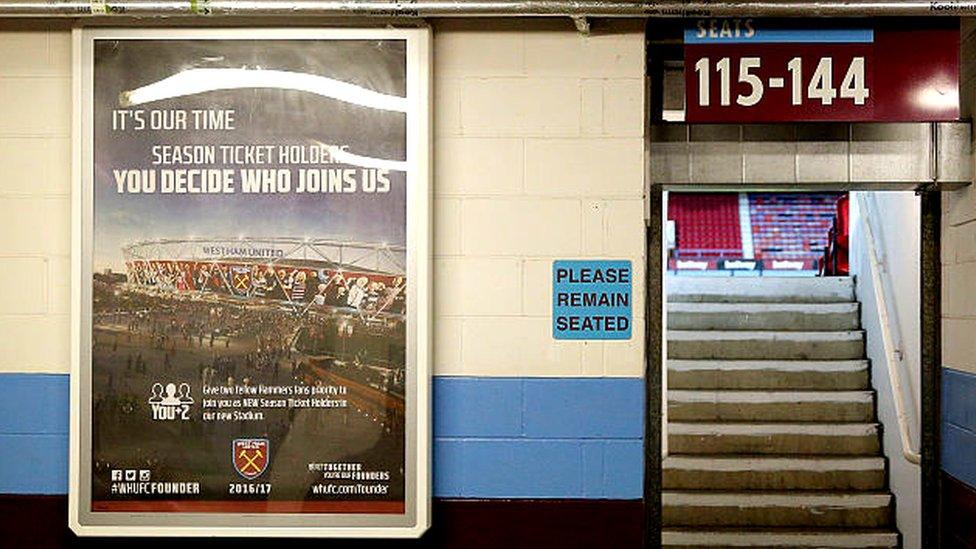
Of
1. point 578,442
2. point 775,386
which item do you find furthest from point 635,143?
point 775,386

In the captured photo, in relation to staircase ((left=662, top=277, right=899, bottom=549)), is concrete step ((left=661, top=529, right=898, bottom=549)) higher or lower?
lower

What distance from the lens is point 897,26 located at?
366 centimetres

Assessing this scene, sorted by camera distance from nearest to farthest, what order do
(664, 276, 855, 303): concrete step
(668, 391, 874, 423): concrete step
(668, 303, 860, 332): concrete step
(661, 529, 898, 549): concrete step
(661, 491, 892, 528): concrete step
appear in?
(661, 529, 898, 549): concrete step → (661, 491, 892, 528): concrete step → (668, 391, 874, 423): concrete step → (668, 303, 860, 332): concrete step → (664, 276, 855, 303): concrete step

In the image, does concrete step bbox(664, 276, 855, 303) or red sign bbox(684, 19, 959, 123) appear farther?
concrete step bbox(664, 276, 855, 303)

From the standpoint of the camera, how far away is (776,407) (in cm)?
662

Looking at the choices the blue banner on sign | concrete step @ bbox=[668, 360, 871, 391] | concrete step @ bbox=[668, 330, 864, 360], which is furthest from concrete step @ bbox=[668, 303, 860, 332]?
the blue banner on sign

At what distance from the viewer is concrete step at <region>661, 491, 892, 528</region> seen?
233 inches

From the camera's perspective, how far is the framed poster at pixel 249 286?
3566mm

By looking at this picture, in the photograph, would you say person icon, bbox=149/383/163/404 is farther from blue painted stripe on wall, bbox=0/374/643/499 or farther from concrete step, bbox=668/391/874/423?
concrete step, bbox=668/391/874/423

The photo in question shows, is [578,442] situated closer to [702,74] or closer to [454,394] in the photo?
[454,394]

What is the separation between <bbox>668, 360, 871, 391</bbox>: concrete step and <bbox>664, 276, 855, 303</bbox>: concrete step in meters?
0.91

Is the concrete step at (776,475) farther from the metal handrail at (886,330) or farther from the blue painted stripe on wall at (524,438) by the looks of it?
the blue painted stripe on wall at (524,438)

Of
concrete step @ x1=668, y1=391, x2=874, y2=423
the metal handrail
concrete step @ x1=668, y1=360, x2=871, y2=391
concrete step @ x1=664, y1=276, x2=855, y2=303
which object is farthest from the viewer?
concrete step @ x1=664, y1=276, x2=855, y2=303

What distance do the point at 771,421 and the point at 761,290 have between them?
5.02 feet
